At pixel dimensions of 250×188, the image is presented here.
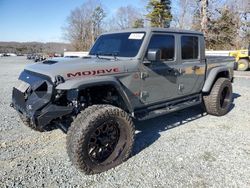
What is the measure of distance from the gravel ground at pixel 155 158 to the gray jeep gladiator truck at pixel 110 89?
32 cm

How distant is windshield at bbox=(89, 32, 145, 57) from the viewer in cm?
439

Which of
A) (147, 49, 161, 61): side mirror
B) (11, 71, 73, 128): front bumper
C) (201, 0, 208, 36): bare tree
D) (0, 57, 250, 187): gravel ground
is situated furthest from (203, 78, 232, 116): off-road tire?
(201, 0, 208, 36): bare tree

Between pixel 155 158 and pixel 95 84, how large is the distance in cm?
149

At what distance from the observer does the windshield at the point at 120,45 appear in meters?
4.39

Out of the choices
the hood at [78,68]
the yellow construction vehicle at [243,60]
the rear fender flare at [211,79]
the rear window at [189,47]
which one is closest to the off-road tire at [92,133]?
the hood at [78,68]

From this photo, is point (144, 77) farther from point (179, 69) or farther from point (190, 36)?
point (190, 36)

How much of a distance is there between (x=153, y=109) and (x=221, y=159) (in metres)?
1.42

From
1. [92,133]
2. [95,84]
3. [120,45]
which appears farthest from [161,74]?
[92,133]

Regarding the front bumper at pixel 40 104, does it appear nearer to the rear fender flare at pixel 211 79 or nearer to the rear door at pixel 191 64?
the rear door at pixel 191 64

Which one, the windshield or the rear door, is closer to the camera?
the windshield

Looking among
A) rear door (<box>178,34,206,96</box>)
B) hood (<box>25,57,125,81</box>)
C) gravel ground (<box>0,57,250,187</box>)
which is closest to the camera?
gravel ground (<box>0,57,250,187</box>)

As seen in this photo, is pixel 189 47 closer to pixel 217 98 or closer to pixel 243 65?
pixel 217 98

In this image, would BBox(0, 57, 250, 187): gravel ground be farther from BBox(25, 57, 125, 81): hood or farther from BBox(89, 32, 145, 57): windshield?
BBox(89, 32, 145, 57): windshield

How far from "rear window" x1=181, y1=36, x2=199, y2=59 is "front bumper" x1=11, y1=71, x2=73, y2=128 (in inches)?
108
